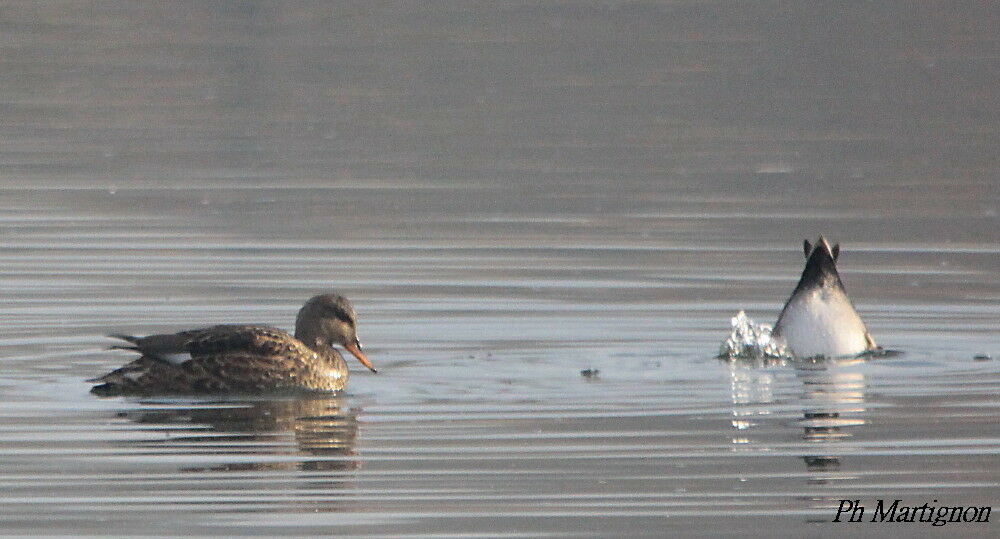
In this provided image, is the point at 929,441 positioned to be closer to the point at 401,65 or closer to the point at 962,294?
the point at 962,294

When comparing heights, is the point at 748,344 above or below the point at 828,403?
above

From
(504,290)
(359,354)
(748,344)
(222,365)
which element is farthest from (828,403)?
(504,290)

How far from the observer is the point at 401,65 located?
43.3 m

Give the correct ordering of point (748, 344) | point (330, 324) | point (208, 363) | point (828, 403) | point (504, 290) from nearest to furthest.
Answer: point (828, 403) < point (208, 363) < point (330, 324) < point (748, 344) < point (504, 290)

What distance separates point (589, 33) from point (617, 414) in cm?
4176

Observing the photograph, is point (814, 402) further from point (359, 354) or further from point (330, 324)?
point (330, 324)

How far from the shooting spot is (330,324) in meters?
12.7

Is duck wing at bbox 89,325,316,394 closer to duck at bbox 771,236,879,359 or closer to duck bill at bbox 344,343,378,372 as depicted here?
duck bill at bbox 344,343,378,372

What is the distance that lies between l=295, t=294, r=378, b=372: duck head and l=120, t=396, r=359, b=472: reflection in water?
1.61 ft

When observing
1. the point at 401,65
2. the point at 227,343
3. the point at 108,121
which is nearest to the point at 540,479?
the point at 227,343

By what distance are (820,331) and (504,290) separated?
3.25 m

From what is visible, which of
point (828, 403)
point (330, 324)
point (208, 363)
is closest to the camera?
point (828, 403)

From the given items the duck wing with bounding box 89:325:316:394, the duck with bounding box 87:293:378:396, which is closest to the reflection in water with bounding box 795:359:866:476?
the duck with bounding box 87:293:378:396

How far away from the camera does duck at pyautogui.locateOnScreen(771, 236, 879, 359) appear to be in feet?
43.6
